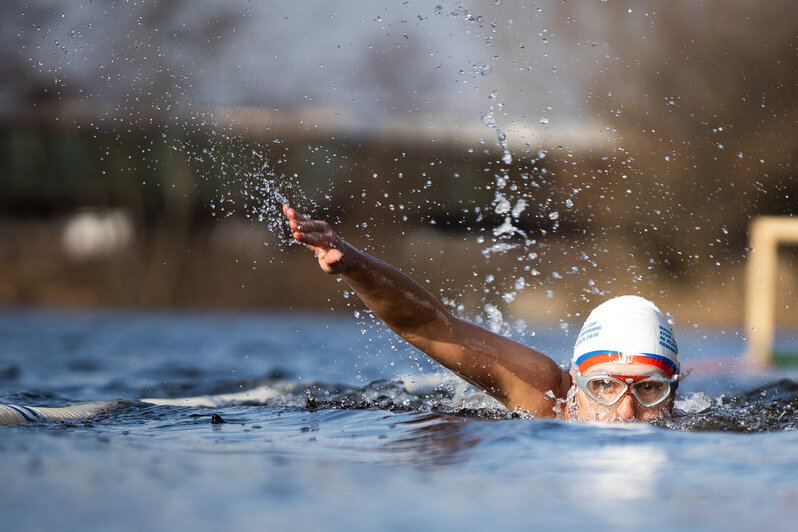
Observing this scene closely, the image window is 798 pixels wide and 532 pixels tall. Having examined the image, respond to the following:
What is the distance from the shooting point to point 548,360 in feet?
13.2

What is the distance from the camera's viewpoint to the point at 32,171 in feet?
73.1

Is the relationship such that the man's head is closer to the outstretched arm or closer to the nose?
the nose

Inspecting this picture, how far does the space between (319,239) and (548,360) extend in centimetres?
133

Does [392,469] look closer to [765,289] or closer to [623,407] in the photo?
[623,407]

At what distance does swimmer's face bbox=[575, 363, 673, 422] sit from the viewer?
144 inches

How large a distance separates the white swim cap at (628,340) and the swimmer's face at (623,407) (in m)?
0.03

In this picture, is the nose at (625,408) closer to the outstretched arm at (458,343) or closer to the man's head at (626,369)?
the man's head at (626,369)

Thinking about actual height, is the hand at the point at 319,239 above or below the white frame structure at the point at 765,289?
below

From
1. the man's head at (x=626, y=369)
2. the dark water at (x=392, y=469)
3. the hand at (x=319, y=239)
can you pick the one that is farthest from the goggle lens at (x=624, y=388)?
the hand at (x=319, y=239)

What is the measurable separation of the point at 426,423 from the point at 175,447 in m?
0.98

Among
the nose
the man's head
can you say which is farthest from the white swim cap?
the nose

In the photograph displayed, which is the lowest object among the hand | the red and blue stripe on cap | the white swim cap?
the red and blue stripe on cap

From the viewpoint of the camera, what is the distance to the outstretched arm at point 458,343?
3547 millimetres

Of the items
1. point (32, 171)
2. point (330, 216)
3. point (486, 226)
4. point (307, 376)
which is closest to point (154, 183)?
point (32, 171)
